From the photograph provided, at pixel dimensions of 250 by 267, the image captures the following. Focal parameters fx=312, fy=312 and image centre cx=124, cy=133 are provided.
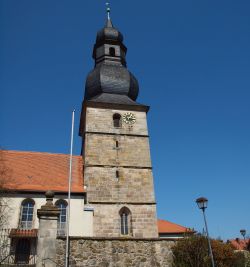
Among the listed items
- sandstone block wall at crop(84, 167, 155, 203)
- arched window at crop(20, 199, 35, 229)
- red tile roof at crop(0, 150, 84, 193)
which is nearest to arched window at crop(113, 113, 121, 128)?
red tile roof at crop(0, 150, 84, 193)

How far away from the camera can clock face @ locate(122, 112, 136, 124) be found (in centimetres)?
2311

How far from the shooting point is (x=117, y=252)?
415 inches

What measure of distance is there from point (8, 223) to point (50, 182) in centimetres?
358

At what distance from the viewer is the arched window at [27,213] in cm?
1770

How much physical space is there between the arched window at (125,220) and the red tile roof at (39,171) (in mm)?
2894

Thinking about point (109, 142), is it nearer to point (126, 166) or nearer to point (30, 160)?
point (126, 166)

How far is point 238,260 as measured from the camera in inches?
579

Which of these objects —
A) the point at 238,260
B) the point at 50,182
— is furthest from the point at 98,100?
the point at 238,260

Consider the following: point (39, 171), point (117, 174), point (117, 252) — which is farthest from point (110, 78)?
point (117, 252)

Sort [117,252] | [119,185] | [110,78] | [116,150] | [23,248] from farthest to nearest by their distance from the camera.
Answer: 1. [110,78]
2. [116,150]
3. [119,185]
4. [23,248]
5. [117,252]

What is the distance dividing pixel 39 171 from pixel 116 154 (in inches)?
208

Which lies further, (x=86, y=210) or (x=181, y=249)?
(x=86, y=210)

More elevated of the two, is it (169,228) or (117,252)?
(169,228)

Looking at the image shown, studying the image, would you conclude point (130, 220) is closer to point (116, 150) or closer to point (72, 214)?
point (72, 214)
